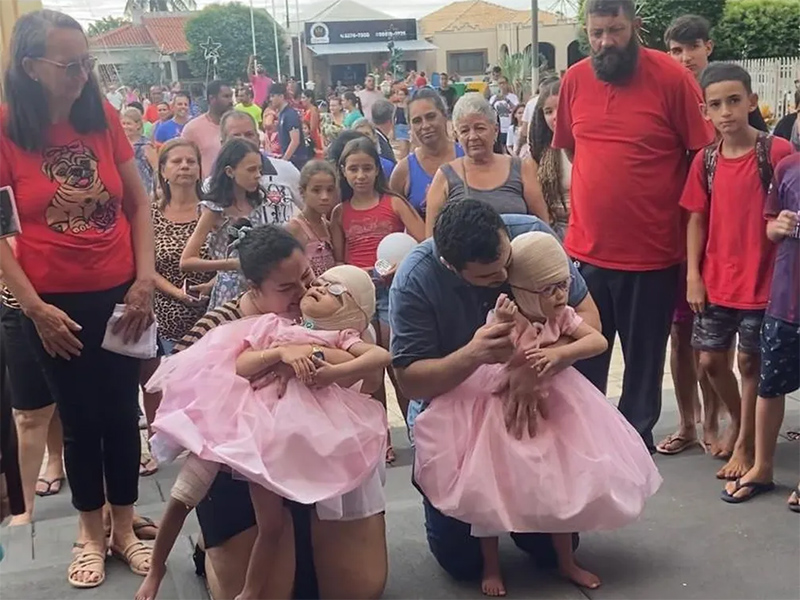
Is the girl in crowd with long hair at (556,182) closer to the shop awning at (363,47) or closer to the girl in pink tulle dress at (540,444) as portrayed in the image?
the girl in pink tulle dress at (540,444)

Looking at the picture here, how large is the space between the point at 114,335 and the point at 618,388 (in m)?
3.17

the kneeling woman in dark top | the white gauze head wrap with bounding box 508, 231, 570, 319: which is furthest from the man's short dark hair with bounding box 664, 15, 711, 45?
the kneeling woman in dark top

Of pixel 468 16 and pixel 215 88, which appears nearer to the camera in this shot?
pixel 215 88

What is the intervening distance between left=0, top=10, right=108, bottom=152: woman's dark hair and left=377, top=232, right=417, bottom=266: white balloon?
158 cm

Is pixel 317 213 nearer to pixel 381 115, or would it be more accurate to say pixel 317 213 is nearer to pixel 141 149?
pixel 141 149

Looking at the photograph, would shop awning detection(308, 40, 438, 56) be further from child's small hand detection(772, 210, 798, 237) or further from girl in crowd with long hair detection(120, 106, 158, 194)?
child's small hand detection(772, 210, 798, 237)

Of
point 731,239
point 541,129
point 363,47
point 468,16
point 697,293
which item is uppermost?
point 468,16

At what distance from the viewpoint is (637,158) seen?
381cm

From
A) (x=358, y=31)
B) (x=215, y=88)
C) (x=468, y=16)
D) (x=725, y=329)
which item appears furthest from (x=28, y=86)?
(x=468, y=16)

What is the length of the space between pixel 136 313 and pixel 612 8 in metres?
2.26

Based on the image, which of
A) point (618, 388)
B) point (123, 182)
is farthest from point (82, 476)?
point (618, 388)

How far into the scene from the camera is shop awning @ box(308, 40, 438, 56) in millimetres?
53906

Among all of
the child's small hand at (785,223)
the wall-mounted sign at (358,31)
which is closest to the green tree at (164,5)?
the wall-mounted sign at (358,31)

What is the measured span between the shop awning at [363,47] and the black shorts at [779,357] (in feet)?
171
